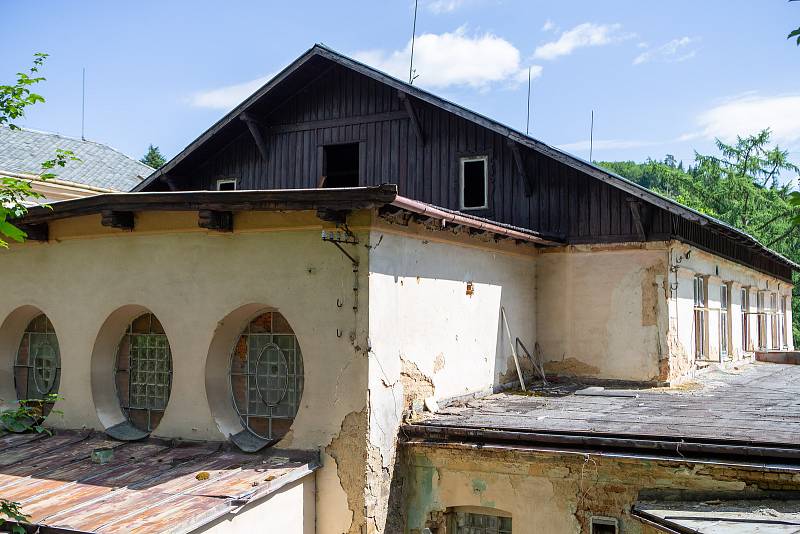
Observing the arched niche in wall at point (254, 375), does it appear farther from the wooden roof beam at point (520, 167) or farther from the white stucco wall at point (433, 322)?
the wooden roof beam at point (520, 167)

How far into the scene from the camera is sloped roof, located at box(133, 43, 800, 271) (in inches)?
450

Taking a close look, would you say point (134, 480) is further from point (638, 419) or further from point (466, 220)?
point (638, 419)

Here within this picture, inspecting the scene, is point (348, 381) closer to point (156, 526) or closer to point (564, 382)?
point (156, 526)

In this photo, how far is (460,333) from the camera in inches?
402

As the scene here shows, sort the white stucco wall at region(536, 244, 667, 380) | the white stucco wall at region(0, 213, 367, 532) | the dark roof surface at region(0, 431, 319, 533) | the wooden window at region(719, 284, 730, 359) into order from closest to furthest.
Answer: the dark roof surface at region(0, 431, 319, 533), the white stucco wall at region(0, 213, 367, 532), the white stucco wall at region(536, 244, 667, 380), the wooden window at region(719, 284, 730, 359)

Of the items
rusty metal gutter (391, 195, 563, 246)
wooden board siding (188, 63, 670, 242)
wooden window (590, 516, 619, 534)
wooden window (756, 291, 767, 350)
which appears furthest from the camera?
wooden window (756, 291, 767, 350)

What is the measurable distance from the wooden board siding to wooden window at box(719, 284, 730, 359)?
543cm

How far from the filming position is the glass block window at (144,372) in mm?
9773

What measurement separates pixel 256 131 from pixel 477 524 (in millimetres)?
9094

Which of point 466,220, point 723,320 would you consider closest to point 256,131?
point 466,220

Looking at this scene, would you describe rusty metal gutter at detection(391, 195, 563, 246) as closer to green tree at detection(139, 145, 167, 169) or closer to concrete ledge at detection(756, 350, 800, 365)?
concrete ledge at detection(756, 350, 800, 365)

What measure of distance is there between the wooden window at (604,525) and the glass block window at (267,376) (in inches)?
146

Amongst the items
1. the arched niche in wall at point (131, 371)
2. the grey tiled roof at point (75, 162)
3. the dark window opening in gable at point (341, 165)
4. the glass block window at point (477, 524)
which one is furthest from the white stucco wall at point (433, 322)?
the grey tiled roof at point (75, 162)

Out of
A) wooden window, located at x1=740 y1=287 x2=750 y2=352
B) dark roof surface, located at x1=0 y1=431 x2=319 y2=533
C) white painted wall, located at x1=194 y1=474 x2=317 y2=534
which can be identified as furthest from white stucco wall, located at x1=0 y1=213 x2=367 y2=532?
wooden window, located at x1=740 y1=287 x2=750 y2=352
